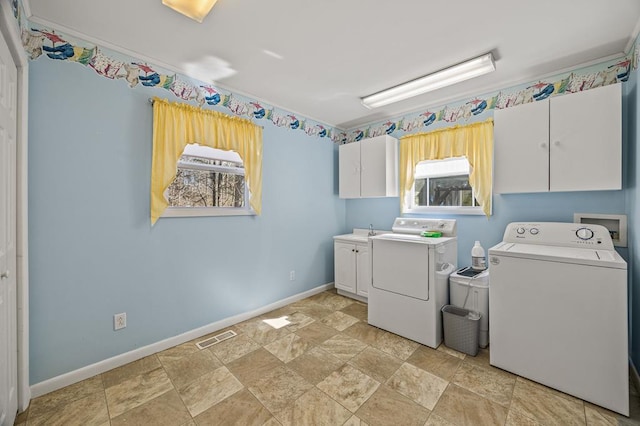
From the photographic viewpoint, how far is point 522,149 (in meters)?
2.37

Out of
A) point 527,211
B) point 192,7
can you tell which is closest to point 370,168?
point 527,211

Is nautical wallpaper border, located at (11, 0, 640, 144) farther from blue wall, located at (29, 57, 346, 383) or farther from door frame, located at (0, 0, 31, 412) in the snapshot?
door frame, located at (0, 0, 31, 412)

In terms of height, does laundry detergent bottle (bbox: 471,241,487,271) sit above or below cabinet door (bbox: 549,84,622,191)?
below

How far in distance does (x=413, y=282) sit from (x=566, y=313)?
1055 mm

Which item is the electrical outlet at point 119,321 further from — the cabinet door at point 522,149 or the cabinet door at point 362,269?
the cabinet door at point 522,149

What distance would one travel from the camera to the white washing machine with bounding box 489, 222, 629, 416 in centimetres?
164

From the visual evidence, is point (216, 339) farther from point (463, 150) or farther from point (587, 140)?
point (587, 140)

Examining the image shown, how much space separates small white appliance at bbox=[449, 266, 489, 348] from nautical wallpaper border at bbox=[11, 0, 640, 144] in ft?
5.48

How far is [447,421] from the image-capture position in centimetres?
159

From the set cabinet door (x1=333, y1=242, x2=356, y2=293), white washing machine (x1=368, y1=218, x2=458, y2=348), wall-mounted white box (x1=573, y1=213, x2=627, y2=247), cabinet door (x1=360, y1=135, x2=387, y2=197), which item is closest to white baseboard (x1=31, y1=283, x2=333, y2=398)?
cabinet door (x1=333, y1=242, x2=356, y2=293)

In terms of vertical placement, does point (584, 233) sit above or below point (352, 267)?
above

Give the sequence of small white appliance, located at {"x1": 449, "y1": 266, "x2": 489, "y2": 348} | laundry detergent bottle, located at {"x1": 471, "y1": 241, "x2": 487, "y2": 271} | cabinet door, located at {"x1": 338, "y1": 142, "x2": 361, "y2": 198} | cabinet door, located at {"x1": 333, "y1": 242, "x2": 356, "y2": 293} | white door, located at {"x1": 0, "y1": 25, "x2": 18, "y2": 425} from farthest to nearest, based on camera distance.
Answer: cabinet door, located at {"x1": 338, "y1": 142, "x2": 361, "y2": 198} → cabinet door, located at {"x1": 333, "y1": 242, "x2": 356, "y2": 293} → laundry detergent bottle, located at {"x1": 471, "y1": 241, "x2": 487, "y2": 271} → small white appliance, located at {"x1": 449, "y1": 266, "x2": 489, "y2": 348} → white door, located at {"x1": 0, "y1": 25, "x2": 18, "y2": 425}

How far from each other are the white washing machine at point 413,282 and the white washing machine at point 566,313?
18.2 inches

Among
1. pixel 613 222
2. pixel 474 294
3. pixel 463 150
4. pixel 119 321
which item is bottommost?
pixel 119 321
